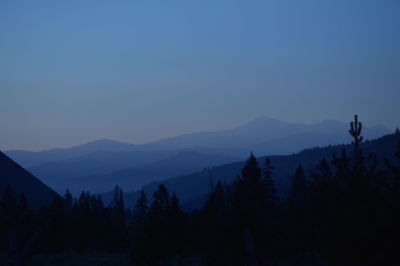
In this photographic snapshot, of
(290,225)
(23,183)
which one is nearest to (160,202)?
(290,225)

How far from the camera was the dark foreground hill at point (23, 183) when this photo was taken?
114 m

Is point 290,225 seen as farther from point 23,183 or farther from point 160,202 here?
point 23,183

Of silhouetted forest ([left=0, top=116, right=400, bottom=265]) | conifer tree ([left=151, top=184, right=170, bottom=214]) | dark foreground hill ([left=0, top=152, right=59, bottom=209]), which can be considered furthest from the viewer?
dark foreground hill ([left=0, top=152, right=59, bottom=209])

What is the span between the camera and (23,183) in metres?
122

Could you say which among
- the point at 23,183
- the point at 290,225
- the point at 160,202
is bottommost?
the point at 290,225

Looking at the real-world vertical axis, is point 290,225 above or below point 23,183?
below

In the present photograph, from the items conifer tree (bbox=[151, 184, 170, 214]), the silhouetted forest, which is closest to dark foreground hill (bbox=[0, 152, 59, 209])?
the silhouetted forest

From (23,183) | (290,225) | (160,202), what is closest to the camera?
(160,202)

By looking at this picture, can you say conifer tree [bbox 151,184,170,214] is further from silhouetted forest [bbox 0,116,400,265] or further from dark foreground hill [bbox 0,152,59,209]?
dark foreground hill [bbox 0,152,59,209]

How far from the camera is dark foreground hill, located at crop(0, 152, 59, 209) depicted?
374ft

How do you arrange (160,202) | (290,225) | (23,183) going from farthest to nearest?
(23,183) < (290,225) < (160,202)

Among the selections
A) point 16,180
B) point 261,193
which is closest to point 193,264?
point 261,193

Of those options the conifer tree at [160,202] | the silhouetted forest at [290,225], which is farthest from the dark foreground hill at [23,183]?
the conifer tree at [160,202]

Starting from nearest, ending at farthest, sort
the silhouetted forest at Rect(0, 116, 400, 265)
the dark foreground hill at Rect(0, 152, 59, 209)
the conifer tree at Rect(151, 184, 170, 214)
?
the silhouetted forest at Rect(0, 116, 400, 265) → the conifer tree at Rect(151, 184, 170, 214) → the dark foreground hill at Rect(0, 152, 59, 209)
